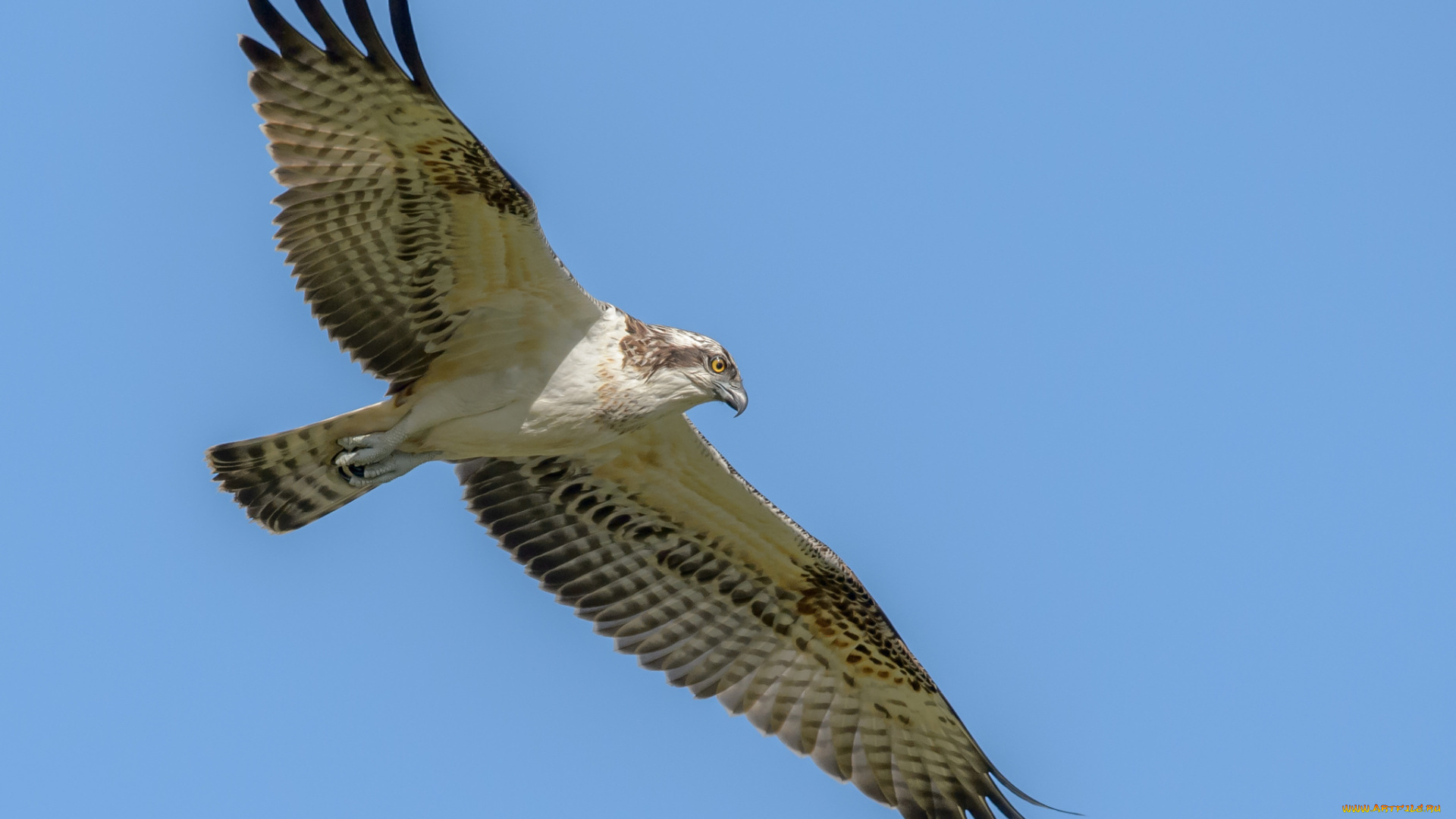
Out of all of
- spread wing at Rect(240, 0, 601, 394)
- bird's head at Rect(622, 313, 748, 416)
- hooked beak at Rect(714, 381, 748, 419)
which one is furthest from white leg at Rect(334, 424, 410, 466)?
hooked beak at Rect(714, 381, 748, 419)

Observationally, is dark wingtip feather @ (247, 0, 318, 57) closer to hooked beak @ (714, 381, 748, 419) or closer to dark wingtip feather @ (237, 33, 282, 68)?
dark wingtip feather @ (237, 33, 282, 68)

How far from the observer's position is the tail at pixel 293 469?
9.09 meters

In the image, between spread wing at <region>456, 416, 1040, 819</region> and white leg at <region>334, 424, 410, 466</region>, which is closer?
white leg at <region>334, 424, 410, 466</region>

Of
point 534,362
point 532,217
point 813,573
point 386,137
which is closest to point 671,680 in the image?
→ point 813,573

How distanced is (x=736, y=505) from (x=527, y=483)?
4.77 feet

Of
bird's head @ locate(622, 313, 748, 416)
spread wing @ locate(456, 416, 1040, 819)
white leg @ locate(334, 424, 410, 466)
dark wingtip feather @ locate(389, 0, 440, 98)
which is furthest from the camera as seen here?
spread wing @ locate(456, 416, 1040, 819)

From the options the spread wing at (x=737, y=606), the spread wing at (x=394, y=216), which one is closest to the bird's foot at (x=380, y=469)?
the spread wing at (x=394, y=216)

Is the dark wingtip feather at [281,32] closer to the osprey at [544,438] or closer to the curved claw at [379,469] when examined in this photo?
the osprey at [544,438]

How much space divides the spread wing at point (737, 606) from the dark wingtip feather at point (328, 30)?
3.03m

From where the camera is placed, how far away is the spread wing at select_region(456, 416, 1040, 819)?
1008 cm

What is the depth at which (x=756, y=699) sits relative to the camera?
404 inches

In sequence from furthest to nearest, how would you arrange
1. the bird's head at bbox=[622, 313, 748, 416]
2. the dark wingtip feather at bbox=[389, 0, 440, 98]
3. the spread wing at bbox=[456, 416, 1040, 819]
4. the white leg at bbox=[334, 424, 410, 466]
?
the spread wing at bbox=[456, 416, 1040, 819] < the white leg at bbox=[334, 424, 410, 466] < the bird's head at bbox=[622, 313, 748, 416] < the dark wingtip feather at bbox=[389, 0, 440, 98]

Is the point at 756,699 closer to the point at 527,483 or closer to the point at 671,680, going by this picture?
the point at 671,680

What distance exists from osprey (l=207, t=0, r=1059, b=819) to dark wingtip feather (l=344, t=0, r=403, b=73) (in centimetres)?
1
